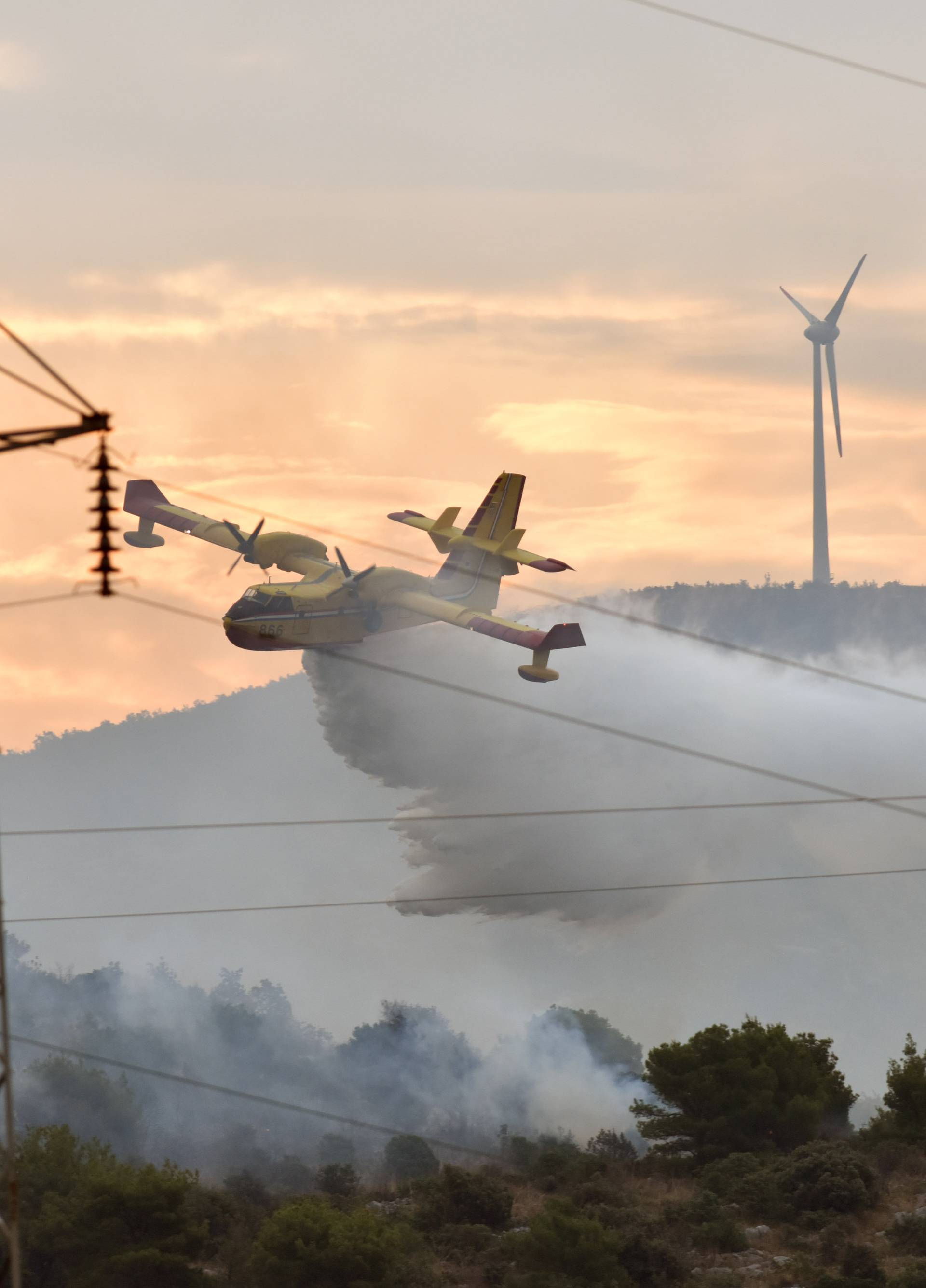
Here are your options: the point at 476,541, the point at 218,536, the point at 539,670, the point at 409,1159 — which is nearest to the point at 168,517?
the point at 218,536

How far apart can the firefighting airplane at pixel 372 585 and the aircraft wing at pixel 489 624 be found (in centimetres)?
7

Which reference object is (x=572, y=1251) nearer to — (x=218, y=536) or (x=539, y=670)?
(x=539, y=670)

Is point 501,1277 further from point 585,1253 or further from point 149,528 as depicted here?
point 149,528

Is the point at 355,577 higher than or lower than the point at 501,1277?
higher

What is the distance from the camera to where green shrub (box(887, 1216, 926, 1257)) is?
96.3 meters

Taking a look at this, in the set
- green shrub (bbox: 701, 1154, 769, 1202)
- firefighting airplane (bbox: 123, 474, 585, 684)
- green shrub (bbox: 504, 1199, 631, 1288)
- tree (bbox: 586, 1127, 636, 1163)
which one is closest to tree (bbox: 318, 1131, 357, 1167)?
tree (bbox: 586, 1127, 636, 1163)

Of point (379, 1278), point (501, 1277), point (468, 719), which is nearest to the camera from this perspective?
point (379, 1278)

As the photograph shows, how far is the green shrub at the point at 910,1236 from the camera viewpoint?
316 feet

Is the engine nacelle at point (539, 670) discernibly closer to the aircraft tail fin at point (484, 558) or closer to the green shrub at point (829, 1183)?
the aircraft tail fin at point (484, 558)

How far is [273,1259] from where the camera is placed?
85.9 metres

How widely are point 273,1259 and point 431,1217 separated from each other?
2133 cm

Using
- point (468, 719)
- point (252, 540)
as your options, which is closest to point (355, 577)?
point (252, 540)

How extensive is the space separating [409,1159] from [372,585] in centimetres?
8679

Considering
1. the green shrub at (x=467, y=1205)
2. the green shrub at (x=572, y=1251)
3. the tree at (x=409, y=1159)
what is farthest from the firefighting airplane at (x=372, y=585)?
the tree at (x=409, y=1159)
